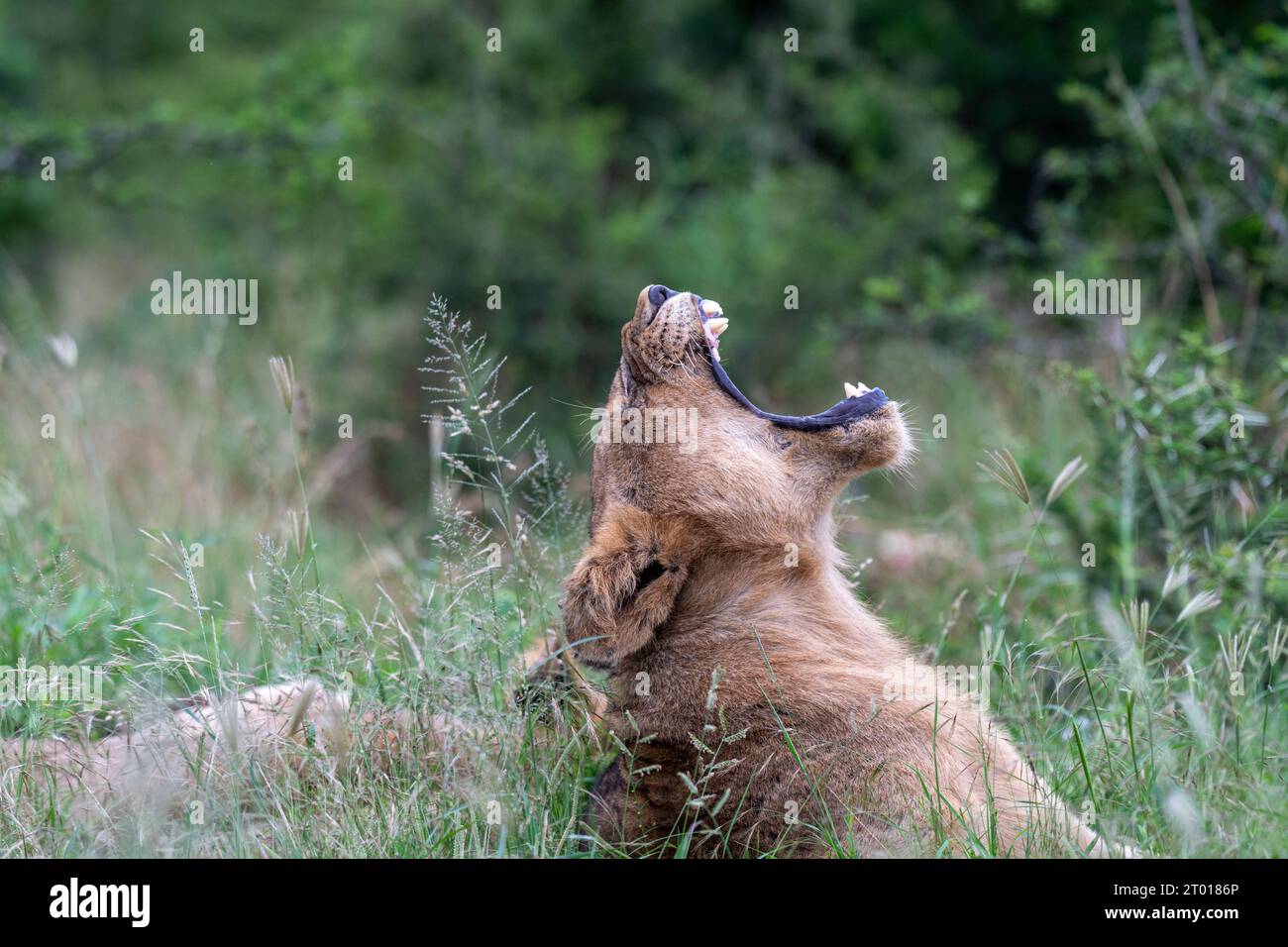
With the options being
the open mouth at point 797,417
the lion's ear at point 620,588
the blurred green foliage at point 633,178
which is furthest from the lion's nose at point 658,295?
the blurred green foliage at point 633,178

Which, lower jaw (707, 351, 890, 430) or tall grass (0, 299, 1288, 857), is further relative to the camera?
lower jaw (707, 351, 890, 430)

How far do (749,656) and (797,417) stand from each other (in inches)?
31.9

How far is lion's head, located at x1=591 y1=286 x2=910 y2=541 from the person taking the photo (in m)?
4.04

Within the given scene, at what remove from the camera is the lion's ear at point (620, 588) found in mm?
3730

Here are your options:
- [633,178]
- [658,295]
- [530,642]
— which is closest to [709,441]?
[658,295]

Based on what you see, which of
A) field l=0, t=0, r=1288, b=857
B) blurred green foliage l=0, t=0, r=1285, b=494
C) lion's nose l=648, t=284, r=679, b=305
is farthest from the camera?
blurred green foliage l=0, t=0, r=1285, b=494

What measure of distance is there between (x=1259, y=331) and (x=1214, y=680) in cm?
365

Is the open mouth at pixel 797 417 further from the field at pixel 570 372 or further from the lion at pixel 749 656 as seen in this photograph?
the field at pixel 570 372

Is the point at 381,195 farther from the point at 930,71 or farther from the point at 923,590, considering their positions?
the point at 923,590

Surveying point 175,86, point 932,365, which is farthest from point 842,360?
point 175,86

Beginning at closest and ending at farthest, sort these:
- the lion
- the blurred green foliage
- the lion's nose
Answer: the lion
the lion's nose
the blurred green foliage

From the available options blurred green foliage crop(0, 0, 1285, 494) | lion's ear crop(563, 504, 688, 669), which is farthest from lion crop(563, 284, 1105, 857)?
blurred green foliage crop(0, 0, 1285, 494)

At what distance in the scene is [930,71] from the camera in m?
11.5

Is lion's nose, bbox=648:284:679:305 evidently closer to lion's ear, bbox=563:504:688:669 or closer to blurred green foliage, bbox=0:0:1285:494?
lion's ear, bbox=563:504:688:669
